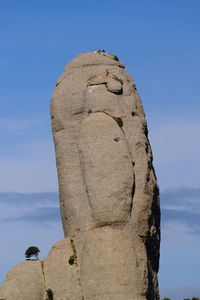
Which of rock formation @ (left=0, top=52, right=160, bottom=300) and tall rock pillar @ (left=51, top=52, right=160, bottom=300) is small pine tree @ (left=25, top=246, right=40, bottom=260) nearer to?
rock formation @ (left=0, top=52, right=160, bottom=300)

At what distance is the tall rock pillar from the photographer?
4884 centimetres

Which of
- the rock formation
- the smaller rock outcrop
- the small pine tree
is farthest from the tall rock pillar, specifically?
the small pine tree

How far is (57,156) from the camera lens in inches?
2084

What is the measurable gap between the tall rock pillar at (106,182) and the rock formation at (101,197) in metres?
0.04

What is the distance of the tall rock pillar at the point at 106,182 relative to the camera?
4884 cm

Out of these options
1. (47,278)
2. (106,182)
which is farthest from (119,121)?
(47,278)

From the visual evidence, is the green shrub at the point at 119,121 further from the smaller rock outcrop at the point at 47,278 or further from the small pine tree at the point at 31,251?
the small pine tree at the point at 31,251

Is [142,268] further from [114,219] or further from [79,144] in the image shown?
[79,144]

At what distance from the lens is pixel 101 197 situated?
50094 millimetres

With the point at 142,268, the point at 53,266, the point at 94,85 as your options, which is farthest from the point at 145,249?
the point at 94,85

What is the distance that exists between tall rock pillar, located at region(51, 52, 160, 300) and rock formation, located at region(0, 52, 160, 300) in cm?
4

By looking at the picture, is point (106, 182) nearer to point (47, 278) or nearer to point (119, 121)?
point (119, 121)

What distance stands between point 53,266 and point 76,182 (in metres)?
4.13

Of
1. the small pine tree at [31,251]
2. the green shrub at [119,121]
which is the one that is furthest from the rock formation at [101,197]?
the small pine tree at [31,251]
